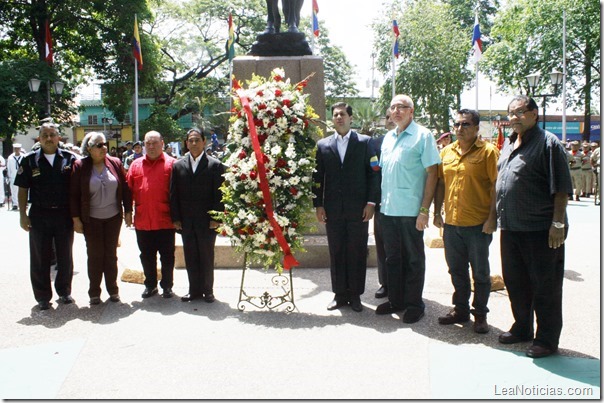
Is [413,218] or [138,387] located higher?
[413,218]

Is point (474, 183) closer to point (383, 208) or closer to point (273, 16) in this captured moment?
point (383, 208)

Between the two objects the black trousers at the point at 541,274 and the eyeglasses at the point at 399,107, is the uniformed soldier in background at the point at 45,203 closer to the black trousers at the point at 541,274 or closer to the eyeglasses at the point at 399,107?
the eyeglasses at the point at 399,107

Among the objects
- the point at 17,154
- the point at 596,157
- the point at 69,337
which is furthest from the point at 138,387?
the point at 596,157

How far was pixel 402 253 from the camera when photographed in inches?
212

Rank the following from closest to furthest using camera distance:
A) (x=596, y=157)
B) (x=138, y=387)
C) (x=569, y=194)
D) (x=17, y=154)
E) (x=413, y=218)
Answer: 1. (x=138, y=387)
2. (x=569, y=194)
3. (x=413, y=218)
4. (x=17, y=154)
5. (x=596, y=157)

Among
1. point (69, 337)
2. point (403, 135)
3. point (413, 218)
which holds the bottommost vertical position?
point (69, 337)

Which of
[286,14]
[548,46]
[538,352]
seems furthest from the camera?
[548,46]

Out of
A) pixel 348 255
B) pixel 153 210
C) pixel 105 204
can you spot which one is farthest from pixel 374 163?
pixel 105 204

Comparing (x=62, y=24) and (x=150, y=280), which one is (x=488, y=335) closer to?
(x=150, y=280)

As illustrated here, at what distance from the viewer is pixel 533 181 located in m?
4.25

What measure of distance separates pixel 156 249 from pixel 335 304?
2.05 meters

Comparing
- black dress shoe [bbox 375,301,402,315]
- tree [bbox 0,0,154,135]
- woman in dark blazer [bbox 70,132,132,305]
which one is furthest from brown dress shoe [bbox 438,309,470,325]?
tree [bbox 0,0,154,135]

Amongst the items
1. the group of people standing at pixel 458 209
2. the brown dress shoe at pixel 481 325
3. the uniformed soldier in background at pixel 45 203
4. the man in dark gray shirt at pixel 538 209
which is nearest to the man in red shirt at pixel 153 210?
the uniformed soldier in background at pixel 45 203

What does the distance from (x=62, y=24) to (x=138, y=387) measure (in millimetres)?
28856
